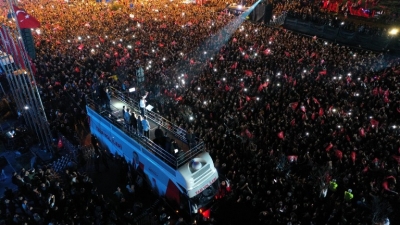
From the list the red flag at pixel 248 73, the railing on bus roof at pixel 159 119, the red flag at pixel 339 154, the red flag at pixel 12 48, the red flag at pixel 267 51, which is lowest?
the red flag at pixel 339 154

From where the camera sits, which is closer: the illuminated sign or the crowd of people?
the illuminated sign

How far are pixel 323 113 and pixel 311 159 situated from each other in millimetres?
4250

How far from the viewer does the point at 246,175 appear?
1343cm

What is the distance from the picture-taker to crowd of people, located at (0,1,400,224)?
12766 millimetres

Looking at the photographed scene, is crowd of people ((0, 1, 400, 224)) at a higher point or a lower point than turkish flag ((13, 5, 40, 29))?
lower

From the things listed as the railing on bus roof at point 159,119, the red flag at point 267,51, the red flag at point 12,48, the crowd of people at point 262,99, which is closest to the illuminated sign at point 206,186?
the crowd of people at point 262,99

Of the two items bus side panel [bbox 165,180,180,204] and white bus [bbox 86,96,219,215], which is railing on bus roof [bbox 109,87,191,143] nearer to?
white bus [bbox 86,96,219,215]

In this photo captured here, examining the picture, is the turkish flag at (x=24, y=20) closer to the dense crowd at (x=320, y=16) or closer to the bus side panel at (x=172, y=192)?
the bus side panel at (x=172, y=192)

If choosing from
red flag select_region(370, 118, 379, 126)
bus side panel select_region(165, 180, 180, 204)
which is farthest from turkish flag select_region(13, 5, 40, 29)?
red flag select_region(370, 118, 379, 126)

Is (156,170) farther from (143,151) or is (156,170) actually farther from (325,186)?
(325,186)

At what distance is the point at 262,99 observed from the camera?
62.7 ft

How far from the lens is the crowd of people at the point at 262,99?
12766 millimetres

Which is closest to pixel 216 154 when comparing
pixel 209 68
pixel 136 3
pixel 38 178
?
pixel 38 178

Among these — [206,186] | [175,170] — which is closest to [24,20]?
[175,170]
